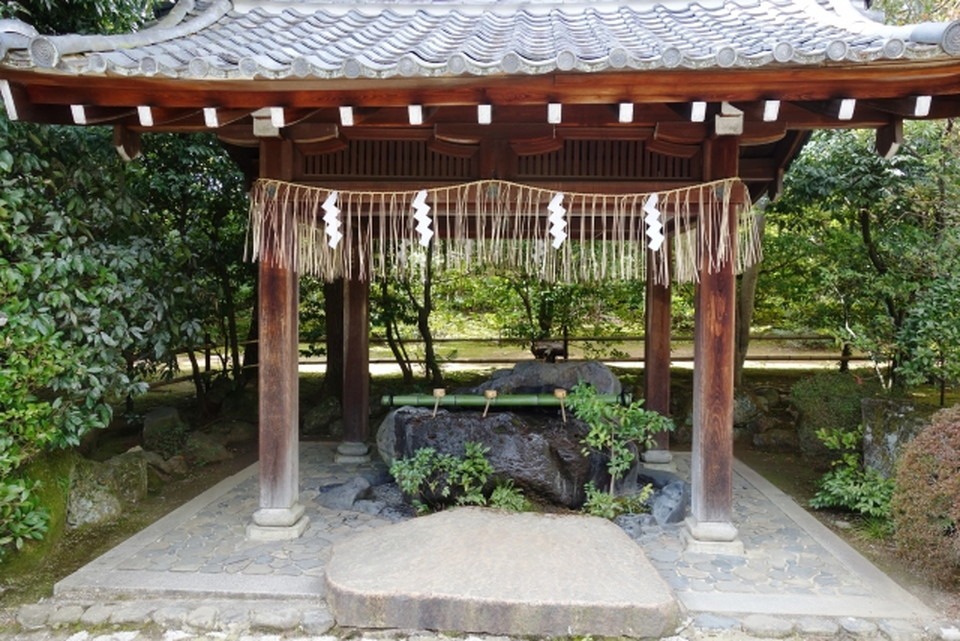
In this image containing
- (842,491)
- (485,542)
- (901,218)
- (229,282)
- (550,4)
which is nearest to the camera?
(485,542)

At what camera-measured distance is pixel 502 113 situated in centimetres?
409

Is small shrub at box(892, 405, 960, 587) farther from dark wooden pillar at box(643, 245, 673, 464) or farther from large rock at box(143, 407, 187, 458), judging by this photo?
large rock at box(143, 407, 187, 458)

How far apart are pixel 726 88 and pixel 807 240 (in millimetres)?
4951

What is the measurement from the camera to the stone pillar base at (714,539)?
4301 mm

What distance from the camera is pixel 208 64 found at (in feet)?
11.1

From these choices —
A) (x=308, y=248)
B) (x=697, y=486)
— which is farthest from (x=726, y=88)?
(x=308, y=248)

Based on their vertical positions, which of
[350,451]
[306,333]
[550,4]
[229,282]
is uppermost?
[550,4]

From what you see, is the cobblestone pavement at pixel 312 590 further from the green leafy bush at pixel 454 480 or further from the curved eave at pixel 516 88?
the curved eave at pixel 516 88

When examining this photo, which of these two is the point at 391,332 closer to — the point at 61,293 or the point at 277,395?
the point at 277,395

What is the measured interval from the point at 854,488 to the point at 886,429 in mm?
688

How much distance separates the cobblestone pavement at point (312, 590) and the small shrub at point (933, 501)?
315 mm

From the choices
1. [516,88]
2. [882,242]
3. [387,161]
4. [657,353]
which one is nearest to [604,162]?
[516,88]

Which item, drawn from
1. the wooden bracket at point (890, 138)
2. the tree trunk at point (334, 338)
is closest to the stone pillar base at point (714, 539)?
the wooden bracket at point (890, 138)

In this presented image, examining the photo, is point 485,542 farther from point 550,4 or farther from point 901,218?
point 901,218
